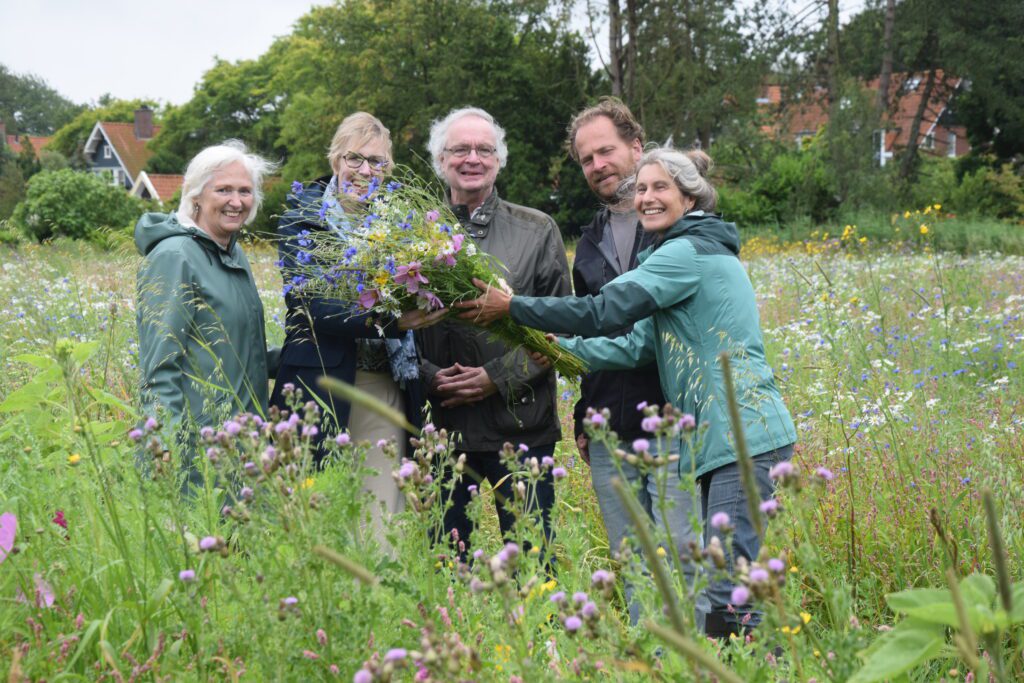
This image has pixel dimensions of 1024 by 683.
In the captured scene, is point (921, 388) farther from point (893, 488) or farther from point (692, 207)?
point (692, 207)

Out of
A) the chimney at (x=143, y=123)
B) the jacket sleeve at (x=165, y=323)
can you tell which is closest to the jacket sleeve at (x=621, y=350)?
the jacket sleeve at (x=165, y=323)

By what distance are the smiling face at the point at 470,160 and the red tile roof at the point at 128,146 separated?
68.8 meters

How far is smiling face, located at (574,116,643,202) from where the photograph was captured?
150 inches

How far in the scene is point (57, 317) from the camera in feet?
21.8

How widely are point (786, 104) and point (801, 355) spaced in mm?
27410

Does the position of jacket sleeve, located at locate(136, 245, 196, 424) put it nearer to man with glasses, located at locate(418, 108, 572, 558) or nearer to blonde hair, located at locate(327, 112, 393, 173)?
blonde hair, located at locate(327, 112, 393, 173)

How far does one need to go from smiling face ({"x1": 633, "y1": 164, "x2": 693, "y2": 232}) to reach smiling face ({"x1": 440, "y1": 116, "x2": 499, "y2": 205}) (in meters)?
0.93

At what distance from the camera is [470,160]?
3938 mm

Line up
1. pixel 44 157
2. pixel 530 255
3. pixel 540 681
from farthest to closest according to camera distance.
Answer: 1. pixel 44 157
2. pixel 530 255
3. pixel 540 681

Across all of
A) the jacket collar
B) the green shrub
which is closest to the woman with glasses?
the jacket collar

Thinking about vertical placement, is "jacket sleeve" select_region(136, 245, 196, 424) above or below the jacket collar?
below

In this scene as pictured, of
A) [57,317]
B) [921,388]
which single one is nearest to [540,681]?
[921,388]

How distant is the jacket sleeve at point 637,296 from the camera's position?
3.03 m

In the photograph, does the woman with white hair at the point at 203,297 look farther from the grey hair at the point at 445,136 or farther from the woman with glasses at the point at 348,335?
the grey hair at the point at 445,136
